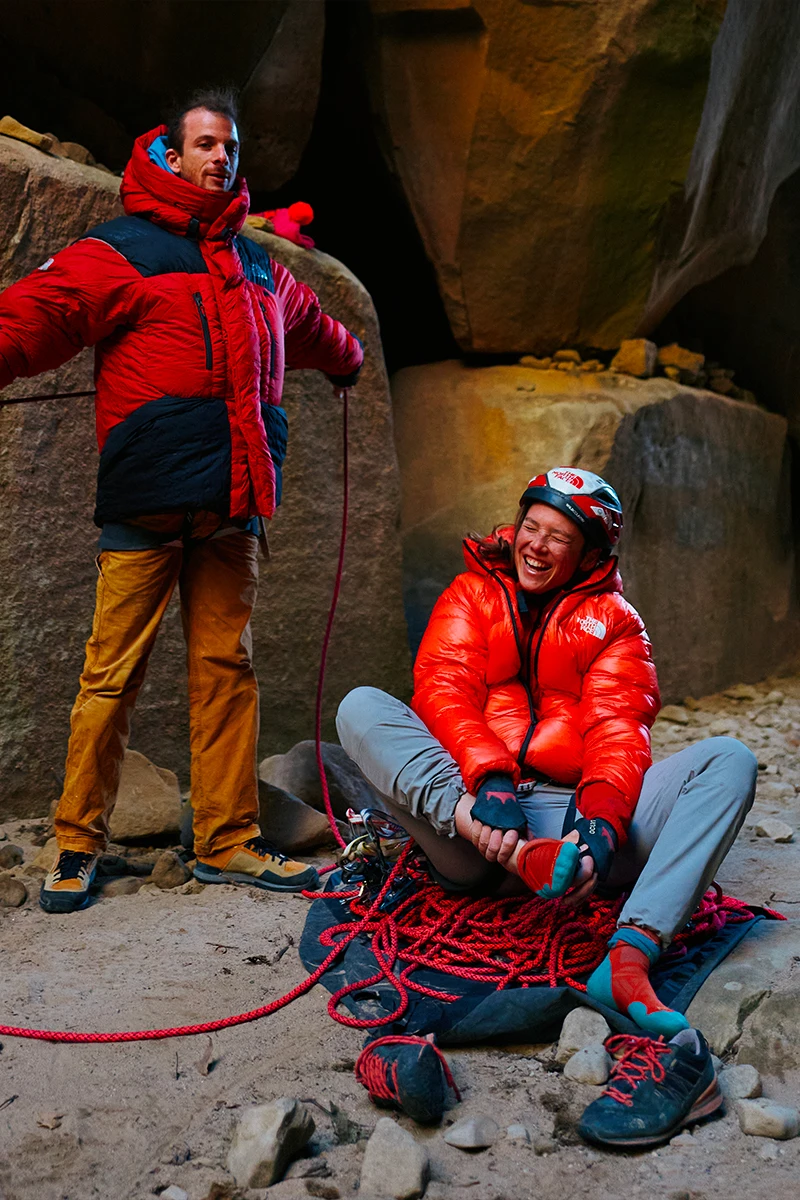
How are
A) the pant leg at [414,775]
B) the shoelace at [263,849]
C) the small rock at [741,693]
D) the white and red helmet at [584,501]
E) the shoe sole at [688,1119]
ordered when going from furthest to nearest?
the small rock at [741,693] → the shoelace at [263,849] → the white and red helmet at [584,501] → the pant leg at [414,775] → the shoe sole at [688,1119]

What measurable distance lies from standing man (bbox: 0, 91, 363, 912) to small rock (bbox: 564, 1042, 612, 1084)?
3.47 ft

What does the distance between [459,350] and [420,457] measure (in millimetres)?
751

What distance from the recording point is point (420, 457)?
4.83 meters

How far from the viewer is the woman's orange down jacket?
7.59ft

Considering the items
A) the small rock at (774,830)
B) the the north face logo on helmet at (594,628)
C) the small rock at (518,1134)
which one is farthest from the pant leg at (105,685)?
the small rock at (774,830)

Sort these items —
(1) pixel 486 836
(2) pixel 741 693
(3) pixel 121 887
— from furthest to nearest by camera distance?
(2) pixel 741 693 → (3) pixel 121 887 → (1) pixel 486 836

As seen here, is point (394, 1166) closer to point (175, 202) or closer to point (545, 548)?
point (545, 548)

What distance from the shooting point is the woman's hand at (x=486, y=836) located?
210 cm

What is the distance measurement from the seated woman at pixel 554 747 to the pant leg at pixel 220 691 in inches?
19.8

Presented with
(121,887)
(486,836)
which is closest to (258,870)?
(121,887)

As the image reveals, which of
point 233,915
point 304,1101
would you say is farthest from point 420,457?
point 304,1101

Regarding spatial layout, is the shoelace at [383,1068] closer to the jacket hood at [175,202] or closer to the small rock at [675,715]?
the jacket hood at [175,202]

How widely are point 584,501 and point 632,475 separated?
2392mm

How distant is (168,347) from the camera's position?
8.63ft
